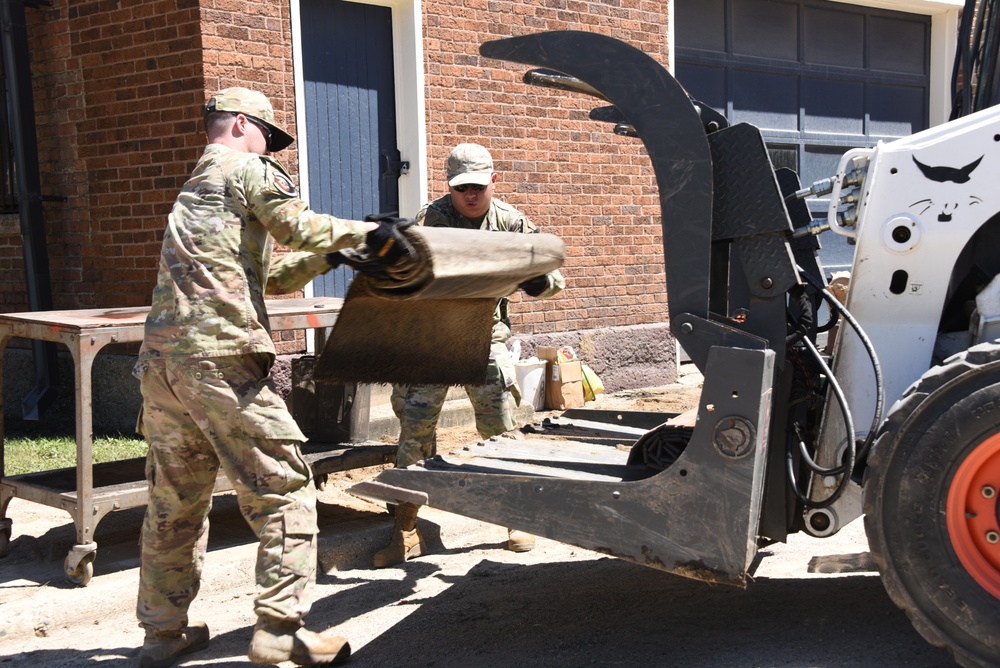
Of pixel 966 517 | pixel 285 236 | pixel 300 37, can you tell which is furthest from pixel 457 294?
pixel 300 37

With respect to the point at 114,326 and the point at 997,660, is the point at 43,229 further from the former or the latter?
the point at 997,660

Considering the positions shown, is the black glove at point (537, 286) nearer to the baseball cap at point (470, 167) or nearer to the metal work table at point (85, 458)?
the baseball cap at point (470, 167)

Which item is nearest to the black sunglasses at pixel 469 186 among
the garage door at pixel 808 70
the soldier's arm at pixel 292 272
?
the soldier's arm at pixel 292 272

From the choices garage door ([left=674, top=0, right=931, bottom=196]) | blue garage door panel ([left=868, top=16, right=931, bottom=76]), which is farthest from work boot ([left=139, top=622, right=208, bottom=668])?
blue garage door panel ([left=868, top=16, right=931, bottom=76])

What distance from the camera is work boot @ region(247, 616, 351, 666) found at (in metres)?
3.60

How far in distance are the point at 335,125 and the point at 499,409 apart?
3.46 meters

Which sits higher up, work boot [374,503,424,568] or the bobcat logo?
the bobcat logo

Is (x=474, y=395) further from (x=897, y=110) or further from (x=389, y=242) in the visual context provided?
(x=897, y=110)

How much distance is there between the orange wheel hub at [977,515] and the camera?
3.14 meters

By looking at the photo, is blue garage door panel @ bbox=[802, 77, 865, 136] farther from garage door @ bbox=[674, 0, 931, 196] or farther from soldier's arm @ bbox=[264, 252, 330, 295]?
soldier's arm @ bbox=[264, 252, 330, 295]

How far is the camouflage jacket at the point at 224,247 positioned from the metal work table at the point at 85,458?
3.45 feet

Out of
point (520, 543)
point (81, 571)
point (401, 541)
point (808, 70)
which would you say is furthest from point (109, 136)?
point (808, 70)

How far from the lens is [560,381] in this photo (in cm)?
863

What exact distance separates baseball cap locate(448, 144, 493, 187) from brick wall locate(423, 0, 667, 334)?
3011 mm
